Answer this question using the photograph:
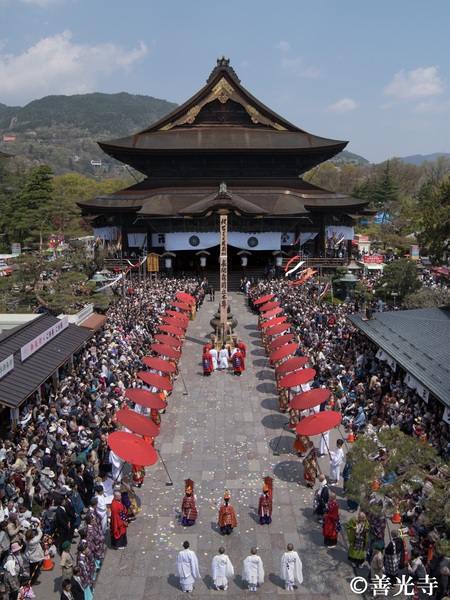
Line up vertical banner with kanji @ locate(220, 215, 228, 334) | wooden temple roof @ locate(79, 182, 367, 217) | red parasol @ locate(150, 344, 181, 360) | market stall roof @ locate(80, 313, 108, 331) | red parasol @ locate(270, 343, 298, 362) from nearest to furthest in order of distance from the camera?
red parasol @ locate(270, 343, 298, 362) → red parasol @ locate(150, 344, 181, 360) → market stall roof @ locate(80, 313, 108, 331) → vertical banner with kanji @ locate(220, 215, 228, 334) → wooden temple roof @ locate(79, 182, 367, 217)

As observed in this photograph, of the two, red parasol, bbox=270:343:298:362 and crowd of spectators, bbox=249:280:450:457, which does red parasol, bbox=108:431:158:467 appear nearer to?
crowd of spectators, bbox=249:280:450:457

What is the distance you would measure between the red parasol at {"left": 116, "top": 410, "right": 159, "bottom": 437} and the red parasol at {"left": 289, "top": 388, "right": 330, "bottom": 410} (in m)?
4.69

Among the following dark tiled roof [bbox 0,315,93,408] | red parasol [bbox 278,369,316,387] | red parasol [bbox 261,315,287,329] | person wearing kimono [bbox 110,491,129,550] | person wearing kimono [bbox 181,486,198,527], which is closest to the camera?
person wearing kimono [bbox 110,491,129,550]

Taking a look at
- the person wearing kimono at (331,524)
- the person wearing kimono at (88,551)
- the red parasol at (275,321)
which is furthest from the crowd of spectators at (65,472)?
the red parasol at (275,321)

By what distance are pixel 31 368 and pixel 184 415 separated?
600cm

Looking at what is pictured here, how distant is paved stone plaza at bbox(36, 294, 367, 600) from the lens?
11.3 m

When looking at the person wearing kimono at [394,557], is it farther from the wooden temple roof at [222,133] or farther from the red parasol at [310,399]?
the wooden temple roof at [222,133]

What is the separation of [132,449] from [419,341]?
1297 cm

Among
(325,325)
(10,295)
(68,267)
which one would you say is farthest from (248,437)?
(68,267)

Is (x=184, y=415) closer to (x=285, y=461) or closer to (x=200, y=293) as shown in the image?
(x=285, y=461)

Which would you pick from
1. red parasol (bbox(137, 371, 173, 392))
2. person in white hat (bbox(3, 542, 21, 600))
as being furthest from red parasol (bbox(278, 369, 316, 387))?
person in white hat (bbox(3, 542, 21, 600))

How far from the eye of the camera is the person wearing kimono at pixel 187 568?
10.8 m

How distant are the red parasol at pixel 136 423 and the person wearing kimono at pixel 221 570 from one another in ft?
14.3

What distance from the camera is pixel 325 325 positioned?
91.8 ft
